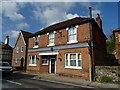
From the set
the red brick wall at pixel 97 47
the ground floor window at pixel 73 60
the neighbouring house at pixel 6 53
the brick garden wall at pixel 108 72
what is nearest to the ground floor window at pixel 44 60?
the ground floor window at pixel 73 60

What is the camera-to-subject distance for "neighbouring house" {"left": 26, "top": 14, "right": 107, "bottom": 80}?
512 inches

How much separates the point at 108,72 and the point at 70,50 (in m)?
5.28

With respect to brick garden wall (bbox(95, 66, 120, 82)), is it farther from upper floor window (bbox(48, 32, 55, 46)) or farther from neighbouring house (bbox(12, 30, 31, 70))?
neighbouring house (bbox(12, 30, 31, 70))

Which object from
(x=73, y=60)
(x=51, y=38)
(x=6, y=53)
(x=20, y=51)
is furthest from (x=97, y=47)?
(x=6, y=53)

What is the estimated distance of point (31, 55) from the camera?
66.6 ft

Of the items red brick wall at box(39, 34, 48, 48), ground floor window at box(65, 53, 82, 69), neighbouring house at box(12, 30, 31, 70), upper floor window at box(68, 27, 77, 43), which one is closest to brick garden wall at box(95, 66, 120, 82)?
ground floor window at box(65, 53, 82, 69)

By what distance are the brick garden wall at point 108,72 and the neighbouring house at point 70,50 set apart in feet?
2.46

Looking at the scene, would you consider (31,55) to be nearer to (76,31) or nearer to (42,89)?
(76,31)

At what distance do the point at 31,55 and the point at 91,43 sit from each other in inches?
469

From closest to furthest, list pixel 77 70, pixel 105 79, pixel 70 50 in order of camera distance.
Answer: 1. pixel 105 79
2. pixel 77 70
3. pixel 70 50

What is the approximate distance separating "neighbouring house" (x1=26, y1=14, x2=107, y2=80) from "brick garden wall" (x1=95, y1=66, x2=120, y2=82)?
2.46 ft

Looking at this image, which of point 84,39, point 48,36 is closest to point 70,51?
point 84,39

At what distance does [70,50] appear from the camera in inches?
570

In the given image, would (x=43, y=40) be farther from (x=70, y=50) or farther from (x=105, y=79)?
(x=105, y=79)
